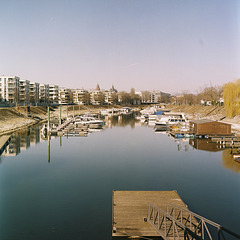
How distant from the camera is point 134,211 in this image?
47.2 feet

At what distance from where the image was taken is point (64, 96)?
160m

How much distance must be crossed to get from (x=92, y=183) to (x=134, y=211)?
8.29m

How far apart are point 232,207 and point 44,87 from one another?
484 ft

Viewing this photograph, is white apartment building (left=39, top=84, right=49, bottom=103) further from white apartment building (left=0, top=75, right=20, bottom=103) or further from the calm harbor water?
the calm harbor water

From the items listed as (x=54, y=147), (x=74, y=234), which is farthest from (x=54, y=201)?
(x=54, y=147)

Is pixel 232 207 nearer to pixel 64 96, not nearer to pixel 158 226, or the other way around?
pixel 158 226

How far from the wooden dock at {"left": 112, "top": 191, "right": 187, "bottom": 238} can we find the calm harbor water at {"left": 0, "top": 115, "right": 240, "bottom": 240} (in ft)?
4.01

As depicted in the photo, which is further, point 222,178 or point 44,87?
point 44,87

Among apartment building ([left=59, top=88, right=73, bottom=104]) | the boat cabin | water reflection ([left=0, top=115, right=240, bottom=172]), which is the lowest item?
water reflection ([left=0, top=115, right=240, bottom=172])

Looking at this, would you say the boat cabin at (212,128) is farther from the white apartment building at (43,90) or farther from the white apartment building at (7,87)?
the white apartment building at (43,90)

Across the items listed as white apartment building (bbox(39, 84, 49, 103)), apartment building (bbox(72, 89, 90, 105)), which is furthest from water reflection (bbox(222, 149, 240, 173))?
apartment building (bbox(72, 89, 90, 105))

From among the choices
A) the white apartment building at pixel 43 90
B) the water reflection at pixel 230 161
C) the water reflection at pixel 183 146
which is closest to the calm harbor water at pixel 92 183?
the water reflection at pixel 230 161

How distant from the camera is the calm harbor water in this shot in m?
15.1

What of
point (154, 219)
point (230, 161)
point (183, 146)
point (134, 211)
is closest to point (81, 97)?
point (183, 146)
